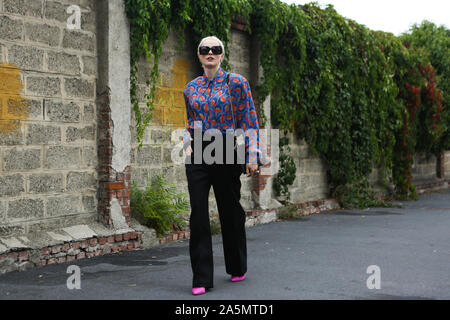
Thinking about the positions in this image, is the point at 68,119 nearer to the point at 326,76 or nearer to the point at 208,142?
the point at 208,142

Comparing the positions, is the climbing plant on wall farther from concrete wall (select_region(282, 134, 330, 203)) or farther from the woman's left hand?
the woman's left hand

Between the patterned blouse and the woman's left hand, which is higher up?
the patterned blouse

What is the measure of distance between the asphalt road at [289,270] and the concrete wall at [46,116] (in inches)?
25.7

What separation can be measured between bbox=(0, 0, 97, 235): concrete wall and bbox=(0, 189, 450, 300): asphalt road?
0.65 meters

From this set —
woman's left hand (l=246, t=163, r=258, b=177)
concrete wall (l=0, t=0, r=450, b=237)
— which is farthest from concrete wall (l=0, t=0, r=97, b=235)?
woman's left hand (l=246, t=163, r=258, b=177)

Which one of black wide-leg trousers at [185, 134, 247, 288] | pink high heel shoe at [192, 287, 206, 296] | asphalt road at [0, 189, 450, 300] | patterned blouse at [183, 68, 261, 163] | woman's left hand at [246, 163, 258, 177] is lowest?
asphalt road at [0, 189, 450, 300]

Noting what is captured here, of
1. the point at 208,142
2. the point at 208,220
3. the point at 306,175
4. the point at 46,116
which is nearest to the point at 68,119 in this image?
the point at 46,116

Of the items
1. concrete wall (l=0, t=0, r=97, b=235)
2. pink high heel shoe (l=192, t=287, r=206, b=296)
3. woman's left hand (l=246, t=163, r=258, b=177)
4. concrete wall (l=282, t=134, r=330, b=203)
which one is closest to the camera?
pink high heel shoe (l=192, t=287, r=206, b=296)

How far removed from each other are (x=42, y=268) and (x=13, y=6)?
2.43 metres

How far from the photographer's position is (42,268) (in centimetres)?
522

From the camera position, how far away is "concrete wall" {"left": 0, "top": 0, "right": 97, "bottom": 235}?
534cm

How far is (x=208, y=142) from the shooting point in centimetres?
435

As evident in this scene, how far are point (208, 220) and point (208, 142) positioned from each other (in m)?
0.59

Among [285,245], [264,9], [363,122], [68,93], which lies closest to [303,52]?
[264,9]
